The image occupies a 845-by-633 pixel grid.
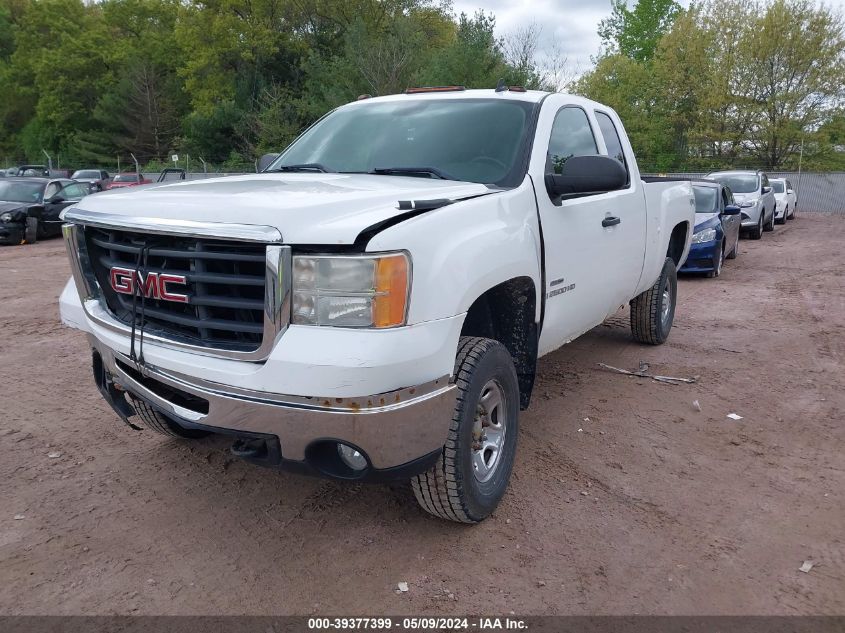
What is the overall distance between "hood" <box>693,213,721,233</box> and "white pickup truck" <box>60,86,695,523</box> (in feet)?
25.5

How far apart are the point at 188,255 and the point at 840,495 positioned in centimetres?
343

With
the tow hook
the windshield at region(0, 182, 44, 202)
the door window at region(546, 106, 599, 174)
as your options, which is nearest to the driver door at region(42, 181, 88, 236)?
the windshield at region(0, 182, 44, 202)

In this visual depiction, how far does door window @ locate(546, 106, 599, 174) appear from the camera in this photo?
4.07 meters

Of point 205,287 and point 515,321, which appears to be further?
point 515,321

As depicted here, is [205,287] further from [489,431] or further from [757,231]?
[757,231]

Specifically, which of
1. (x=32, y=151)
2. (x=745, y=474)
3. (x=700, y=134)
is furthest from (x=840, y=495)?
(x=32, y=151)

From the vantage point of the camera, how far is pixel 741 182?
17094 millimetres

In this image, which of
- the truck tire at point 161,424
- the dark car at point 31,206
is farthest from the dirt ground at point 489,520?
the dark car at point 31,206

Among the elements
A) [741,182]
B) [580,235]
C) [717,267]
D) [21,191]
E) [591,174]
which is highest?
[591,174]

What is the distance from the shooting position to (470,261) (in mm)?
2840

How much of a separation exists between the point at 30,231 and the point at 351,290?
15946mm

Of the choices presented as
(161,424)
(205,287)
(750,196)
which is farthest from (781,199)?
(205,287)

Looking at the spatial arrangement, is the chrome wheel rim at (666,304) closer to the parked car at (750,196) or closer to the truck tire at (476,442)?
the truck tire at (476,442)

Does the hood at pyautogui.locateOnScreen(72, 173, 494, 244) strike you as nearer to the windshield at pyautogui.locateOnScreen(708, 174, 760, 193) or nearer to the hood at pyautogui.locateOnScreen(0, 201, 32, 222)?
the hood at pyautogui.locateOnScreen(0, 201, 32, 222)
